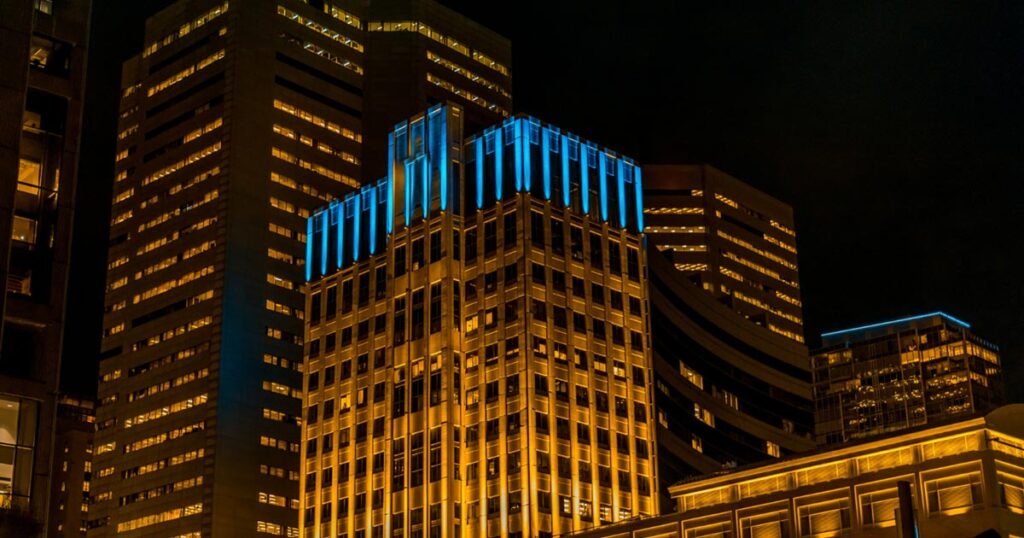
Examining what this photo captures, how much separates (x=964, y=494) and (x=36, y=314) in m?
61.5

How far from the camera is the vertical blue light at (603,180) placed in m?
161

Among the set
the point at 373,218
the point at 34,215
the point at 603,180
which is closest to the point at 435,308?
the point at 373,218

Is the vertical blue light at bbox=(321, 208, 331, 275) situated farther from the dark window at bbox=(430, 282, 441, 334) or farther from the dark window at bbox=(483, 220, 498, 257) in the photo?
the dark window at bbox=(483, 220, 498, 257)

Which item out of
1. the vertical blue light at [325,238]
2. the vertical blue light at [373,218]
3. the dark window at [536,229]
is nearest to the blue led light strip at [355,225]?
the vertical blue light at [373,218]

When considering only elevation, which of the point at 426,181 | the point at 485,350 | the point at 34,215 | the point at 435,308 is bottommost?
the point at 34,215

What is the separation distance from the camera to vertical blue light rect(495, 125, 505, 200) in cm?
15525

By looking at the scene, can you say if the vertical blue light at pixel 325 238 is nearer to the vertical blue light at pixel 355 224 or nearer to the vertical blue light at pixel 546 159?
the vertical blue light at pixel 355 224

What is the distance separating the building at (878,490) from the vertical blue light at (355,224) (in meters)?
75.6

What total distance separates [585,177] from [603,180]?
3723 millimetres

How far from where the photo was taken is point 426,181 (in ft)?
529

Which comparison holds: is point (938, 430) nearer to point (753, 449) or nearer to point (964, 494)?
point (964, 494)

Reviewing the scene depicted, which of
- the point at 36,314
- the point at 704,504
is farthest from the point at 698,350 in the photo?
the point at 36,314

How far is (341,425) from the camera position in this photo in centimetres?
16175

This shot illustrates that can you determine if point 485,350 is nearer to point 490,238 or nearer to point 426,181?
point 490,238
